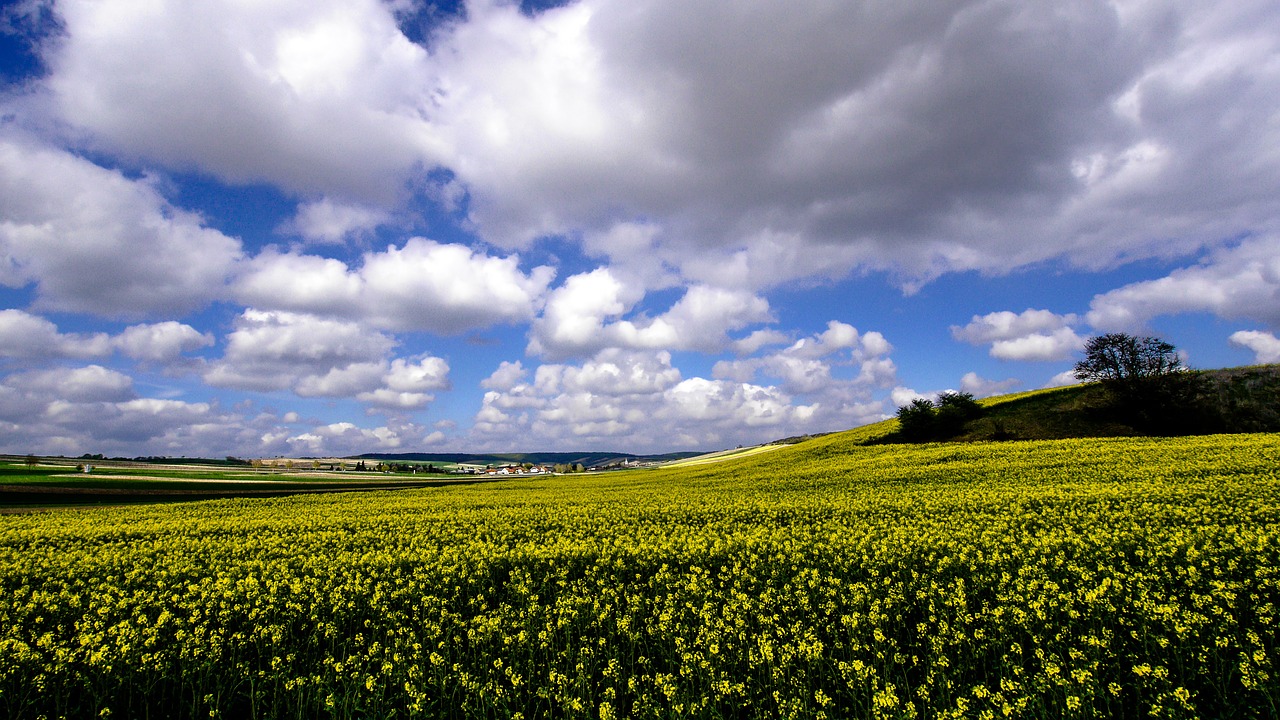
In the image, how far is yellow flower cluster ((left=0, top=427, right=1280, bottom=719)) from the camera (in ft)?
22.2

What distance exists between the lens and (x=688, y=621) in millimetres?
9125

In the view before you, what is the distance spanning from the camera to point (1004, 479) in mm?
28984

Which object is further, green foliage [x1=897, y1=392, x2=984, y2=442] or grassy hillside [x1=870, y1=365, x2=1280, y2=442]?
green foliage [x1=897, y1=392, x2=984, y2=442]

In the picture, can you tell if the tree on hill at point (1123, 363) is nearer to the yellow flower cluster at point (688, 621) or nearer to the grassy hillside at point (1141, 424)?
the grassy hillside at point (1141, 424)

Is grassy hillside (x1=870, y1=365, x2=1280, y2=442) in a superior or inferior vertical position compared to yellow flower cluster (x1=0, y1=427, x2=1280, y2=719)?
superior

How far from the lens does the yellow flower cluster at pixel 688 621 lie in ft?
22.2

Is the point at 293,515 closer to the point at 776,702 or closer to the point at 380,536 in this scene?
the point at 380,536

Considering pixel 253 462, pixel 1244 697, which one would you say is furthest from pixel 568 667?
pixel 253 462

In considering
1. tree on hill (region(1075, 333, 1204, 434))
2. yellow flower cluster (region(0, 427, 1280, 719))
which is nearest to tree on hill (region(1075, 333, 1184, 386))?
tree on hill (region(1075, 333, 1204, 434))

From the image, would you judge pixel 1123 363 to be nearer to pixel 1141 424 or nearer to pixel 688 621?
pixel 1141 424

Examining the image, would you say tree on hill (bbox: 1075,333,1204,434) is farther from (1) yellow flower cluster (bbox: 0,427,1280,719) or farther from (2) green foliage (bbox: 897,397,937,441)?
(1) yellow flower cluster (bbox: 0,427,1280,719)

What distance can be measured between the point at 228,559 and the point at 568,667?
13.1m

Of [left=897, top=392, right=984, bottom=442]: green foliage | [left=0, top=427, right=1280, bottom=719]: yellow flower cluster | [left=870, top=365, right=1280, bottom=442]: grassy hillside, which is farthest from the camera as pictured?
[left=897, top=392, right=984, bottom=442]: green foliage

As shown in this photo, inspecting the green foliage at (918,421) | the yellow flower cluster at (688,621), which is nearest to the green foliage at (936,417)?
the green foliage at (918,421)
